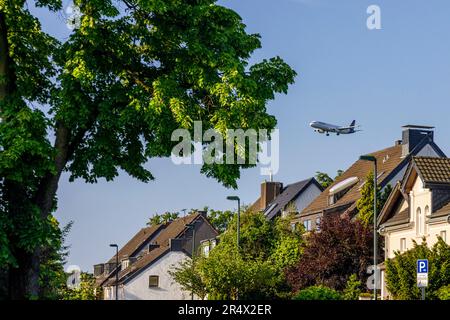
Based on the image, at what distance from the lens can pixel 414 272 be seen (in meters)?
51.8

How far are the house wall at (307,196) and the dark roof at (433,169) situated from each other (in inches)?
1680

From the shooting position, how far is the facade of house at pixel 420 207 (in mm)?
57625

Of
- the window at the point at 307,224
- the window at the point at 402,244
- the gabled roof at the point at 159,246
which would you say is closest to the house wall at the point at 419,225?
the window at the point at 402,244

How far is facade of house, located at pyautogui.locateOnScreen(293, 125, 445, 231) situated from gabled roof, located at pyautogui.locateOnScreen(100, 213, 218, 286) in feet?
79.5

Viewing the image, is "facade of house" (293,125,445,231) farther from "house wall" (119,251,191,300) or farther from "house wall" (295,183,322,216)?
"house wall" (119,251,191,300)

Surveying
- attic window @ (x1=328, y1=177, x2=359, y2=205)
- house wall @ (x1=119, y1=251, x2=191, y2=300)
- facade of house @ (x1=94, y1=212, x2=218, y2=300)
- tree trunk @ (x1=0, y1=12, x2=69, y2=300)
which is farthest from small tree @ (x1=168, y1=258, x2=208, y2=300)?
tree trunk @ (x1=0, y1=12, x2=69, y2=300)

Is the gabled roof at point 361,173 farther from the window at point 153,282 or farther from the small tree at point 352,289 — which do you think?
the window at point 153,282

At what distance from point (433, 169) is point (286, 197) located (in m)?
46.1

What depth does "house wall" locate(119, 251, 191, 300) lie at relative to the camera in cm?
10978

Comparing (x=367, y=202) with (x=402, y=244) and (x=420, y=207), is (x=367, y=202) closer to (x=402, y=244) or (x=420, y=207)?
(x=402, y=244)

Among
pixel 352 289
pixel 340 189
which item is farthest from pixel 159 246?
pixel 352 289

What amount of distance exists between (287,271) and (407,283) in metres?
22.8
